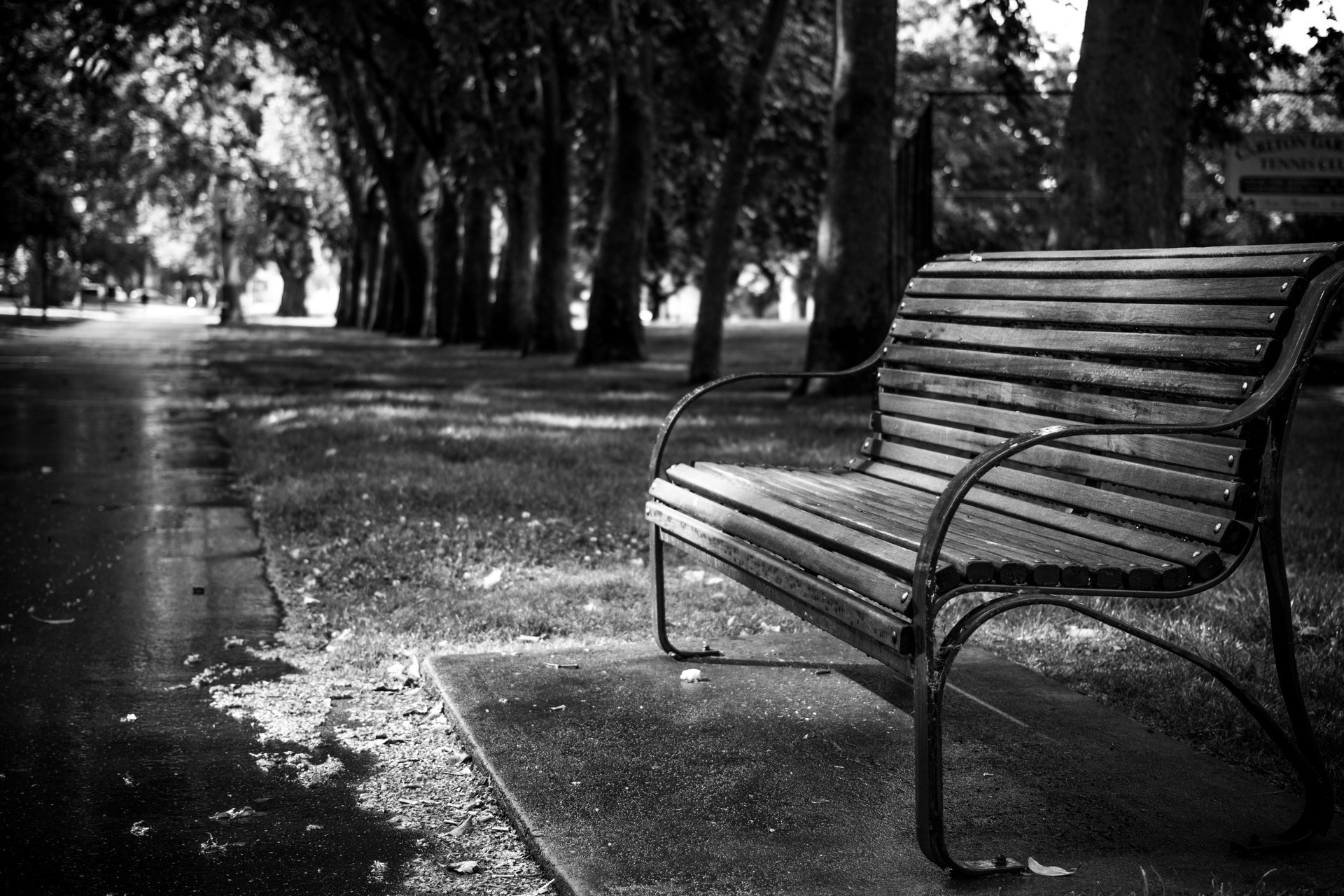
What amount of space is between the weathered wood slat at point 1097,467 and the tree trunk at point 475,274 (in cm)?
2488

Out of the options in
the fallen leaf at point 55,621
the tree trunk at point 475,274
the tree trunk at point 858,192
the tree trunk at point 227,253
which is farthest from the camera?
the tree trunk at point 227,253

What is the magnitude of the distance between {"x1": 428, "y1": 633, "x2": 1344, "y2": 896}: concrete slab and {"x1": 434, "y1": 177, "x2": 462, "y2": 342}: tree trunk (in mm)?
27129

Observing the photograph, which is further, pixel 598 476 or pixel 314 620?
pixel 598 476

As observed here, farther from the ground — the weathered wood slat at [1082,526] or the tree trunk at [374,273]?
the tree trunk at [374,273]

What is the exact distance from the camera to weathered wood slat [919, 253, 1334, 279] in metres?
3.14

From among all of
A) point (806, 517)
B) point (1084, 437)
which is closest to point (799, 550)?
point (806, 517)

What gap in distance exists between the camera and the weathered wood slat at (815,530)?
2881mm

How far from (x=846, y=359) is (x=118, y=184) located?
39857 mm

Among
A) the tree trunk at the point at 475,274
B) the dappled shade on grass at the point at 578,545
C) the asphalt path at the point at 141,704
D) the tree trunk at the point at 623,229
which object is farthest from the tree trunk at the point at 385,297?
the asphalt path at the point at 141,704

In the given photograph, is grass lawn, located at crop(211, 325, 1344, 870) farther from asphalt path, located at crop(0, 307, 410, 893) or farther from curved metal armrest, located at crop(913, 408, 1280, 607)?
curved metal armrest, located at crop(913, 408, 1280, 607)

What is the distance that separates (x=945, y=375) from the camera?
4.28 metres

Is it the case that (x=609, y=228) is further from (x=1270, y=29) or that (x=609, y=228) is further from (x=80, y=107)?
(x=80, y=107)

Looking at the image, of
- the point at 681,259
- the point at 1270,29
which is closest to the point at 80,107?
the point at 681,259

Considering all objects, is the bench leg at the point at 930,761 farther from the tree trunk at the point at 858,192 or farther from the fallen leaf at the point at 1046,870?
the tree trunk at the point at 858,192
